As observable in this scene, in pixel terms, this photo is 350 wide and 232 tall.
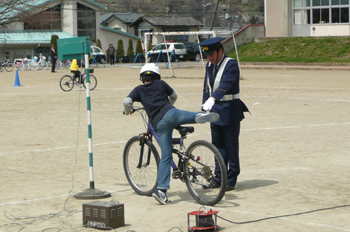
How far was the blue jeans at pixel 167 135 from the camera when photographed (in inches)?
241

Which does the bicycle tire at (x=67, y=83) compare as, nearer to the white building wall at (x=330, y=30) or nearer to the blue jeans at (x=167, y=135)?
the blue jeans at (x=167, y=135)

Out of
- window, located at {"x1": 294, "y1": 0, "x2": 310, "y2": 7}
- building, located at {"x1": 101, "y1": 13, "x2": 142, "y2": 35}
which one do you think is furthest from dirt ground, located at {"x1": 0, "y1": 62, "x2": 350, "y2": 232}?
building, located at {"x1": 101, "y1": 13, "x2": 142, "y2": 35}

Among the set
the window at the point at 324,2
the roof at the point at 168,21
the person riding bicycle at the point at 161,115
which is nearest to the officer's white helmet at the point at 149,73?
the person riding bicycle at the point at 161,115

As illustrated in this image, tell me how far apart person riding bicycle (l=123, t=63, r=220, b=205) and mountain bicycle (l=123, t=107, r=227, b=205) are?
0.11 m

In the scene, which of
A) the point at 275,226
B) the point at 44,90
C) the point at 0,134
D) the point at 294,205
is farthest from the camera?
the point at 44,90

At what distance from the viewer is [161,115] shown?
617 cm

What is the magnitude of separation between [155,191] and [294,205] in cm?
151

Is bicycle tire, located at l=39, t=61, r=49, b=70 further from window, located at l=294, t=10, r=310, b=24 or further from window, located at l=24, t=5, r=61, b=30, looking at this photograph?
window, located at l=294, t=10, r=310, b=24

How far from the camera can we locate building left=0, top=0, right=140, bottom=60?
6275 cm

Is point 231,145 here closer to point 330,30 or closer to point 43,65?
point 43,65

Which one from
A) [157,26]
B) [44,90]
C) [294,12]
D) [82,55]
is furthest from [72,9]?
[82,55]

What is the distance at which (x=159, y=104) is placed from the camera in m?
6.21

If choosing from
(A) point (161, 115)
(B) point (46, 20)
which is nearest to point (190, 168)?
(A) point (161, 115)

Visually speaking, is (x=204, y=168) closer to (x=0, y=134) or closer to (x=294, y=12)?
(x=0, y=134)
